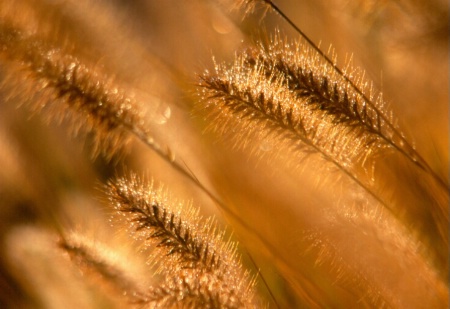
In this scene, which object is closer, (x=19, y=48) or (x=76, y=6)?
(x=19, y=48)

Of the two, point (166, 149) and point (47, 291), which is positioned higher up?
point (166, 149)

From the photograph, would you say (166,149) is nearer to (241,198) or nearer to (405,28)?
(241,198)

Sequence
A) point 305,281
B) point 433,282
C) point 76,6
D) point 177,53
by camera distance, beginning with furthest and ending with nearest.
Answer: point 177,53, point 76,6, point 305,281, point 433,282

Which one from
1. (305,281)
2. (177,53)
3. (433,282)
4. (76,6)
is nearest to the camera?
(433,282)

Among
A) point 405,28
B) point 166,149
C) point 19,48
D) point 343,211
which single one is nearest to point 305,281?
point 343,211

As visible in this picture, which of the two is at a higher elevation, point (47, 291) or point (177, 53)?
point (177, 53)

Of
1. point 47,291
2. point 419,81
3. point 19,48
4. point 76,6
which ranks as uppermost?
point 419,81

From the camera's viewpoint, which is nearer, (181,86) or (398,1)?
(398,1)

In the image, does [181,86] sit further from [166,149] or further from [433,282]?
[433,282]

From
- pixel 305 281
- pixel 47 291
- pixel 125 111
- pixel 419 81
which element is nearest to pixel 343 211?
pixel 305 281
